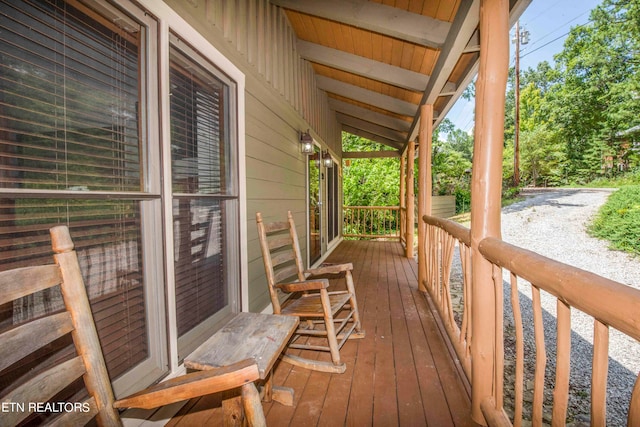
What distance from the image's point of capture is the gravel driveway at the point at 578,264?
208 cm

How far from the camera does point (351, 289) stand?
2436mm

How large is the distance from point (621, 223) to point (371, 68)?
704cm

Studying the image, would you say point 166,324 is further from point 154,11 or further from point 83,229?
point 154,11

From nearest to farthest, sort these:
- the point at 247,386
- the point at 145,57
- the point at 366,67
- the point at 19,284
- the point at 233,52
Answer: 1. the point at 19,284
2. the point at 247,386
3. the point at 145,57
4. the point at 233,52
5. the point at 366,67

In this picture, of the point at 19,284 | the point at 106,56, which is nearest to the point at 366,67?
the point at 106,56

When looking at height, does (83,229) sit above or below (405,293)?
above

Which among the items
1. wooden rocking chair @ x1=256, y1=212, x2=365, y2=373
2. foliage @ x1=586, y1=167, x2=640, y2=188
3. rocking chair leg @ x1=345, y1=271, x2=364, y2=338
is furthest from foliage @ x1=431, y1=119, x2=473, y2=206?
wooden rocking chair @ x1=256, y1=212, x2=365, y2=373

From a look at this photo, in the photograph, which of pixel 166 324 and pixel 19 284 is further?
pixel 166 324

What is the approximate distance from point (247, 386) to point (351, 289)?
1.63 m

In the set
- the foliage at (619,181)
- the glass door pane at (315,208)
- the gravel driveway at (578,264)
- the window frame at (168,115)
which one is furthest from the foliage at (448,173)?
the window frame at (168,115)

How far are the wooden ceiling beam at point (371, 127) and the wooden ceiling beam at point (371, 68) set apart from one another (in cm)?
284

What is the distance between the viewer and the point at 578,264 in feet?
17.3

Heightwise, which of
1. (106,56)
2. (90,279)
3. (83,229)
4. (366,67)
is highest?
(366,67)

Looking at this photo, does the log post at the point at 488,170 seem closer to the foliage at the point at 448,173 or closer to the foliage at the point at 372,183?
the foliage at the point at 372,183
